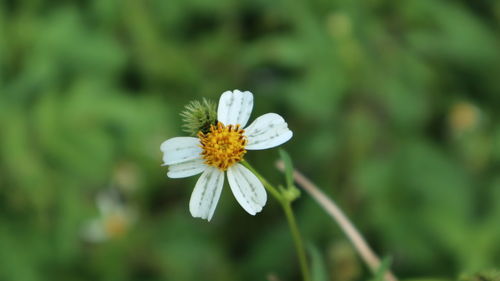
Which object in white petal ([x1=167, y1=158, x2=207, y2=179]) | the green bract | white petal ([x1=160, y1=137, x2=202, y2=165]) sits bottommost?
white petal ([x1=167, y1=158, x2=207, y2=179])

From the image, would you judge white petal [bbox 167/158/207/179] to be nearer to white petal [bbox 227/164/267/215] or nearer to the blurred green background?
white petal [bbox 227/164/267/215]

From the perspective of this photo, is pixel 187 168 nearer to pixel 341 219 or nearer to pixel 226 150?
pixel 226 150

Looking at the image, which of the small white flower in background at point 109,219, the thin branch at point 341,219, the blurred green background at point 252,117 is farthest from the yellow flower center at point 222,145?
the small white flower in background at point 109,219

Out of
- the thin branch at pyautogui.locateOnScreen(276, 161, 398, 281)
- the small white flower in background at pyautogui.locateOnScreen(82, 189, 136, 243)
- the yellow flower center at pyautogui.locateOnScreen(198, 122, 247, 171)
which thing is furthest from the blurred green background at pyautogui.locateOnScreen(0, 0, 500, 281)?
the yellow flower center at pyautogui.locateOnScreen(198, 122, 247, 171)

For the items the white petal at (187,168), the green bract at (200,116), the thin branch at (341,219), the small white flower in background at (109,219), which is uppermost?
the small white flower in background at (109,219)

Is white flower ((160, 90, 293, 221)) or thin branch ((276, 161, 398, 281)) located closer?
white flower ((160, 90, 293, 221))

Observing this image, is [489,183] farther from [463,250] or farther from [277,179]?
[277,179]

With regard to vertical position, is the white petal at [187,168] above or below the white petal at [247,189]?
above

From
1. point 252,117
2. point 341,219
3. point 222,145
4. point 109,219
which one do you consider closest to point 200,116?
point 222,145

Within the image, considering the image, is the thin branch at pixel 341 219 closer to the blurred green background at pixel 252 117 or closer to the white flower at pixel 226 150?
the white flower at pixel 226 150
